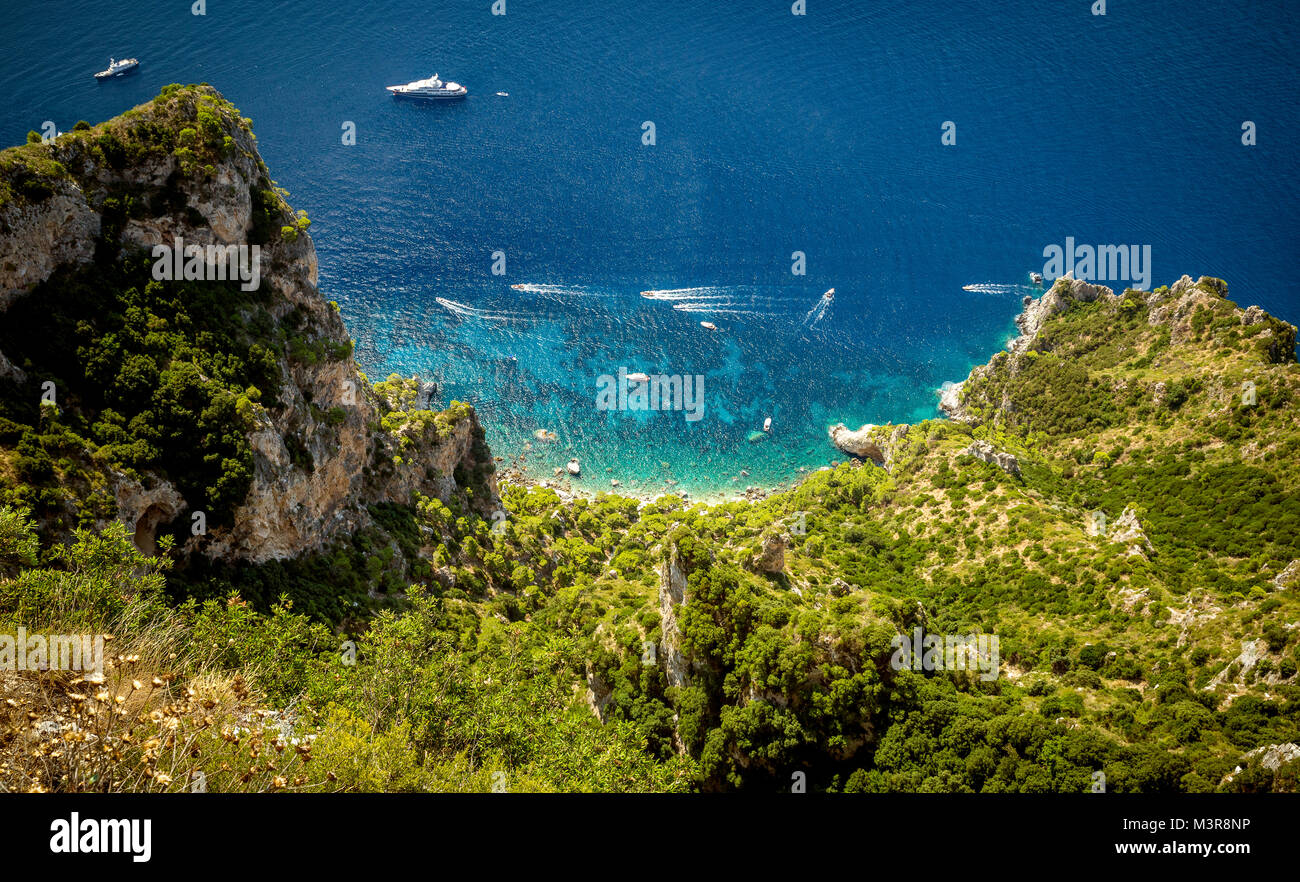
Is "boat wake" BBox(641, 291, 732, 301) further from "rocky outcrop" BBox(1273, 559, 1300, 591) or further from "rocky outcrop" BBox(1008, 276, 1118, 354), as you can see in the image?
"rocky outcrop" BBox(1273, 559, 1300, 591)

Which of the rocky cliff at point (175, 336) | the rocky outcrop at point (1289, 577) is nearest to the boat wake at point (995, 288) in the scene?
the rocky outcrop at point (1289, 577)

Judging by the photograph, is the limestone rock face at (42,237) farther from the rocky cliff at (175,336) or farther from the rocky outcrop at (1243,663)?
the rocky outcrop at (1243,663)

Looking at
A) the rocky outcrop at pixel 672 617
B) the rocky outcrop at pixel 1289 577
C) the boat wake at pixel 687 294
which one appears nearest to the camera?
the rocky outcrop at pixel 1289 577

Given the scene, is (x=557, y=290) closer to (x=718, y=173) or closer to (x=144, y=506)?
(x=718, y=173)

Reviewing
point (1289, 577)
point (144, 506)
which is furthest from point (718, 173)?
point (144, 506)

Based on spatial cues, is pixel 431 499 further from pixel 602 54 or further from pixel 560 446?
pixel 602 54

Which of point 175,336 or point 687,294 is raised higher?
point 687,294
